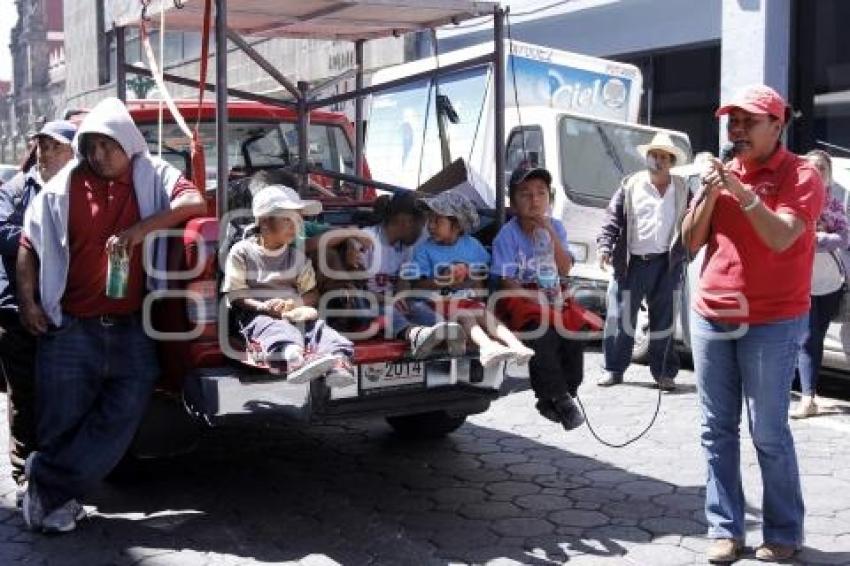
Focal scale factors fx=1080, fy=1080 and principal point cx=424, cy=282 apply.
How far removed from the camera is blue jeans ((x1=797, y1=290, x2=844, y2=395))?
652cm

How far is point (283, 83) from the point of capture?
21.8 feet

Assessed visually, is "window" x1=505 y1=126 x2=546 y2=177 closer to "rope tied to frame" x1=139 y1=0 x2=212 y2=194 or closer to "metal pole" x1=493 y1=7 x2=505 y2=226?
"metal pole" x1=493 y1=7 x2=505 y2=226

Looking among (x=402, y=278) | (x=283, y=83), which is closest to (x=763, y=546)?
(x=402, y=278)

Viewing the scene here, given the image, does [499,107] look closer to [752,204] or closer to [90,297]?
[752,204]

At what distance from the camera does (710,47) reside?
14234 mm

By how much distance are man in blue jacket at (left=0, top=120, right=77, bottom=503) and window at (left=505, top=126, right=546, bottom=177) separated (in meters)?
5.36

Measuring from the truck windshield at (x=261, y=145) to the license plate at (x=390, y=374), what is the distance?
235cm

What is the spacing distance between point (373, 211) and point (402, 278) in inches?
29.9

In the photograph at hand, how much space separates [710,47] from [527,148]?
211 inches

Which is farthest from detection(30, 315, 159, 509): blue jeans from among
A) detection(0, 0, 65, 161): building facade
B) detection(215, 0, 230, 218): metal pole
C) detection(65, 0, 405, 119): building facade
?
detection(0, 0, 65, 161): building facade

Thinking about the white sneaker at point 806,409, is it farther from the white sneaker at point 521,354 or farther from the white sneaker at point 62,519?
the white sneaker at point 62,519

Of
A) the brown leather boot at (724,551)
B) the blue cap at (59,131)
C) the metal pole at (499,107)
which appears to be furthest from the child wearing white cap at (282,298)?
the brown leather boot at (724,551)

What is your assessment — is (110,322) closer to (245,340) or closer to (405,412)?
(245,340)

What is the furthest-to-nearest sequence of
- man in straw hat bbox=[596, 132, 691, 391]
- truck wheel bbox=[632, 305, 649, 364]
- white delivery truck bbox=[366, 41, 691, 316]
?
white delivery truck bbox=[366, 41, 691, 316]
truck wheel bbox=[632, 305, 649, 364]
man in straw hat bbox=[596, 132, 691, 391]
